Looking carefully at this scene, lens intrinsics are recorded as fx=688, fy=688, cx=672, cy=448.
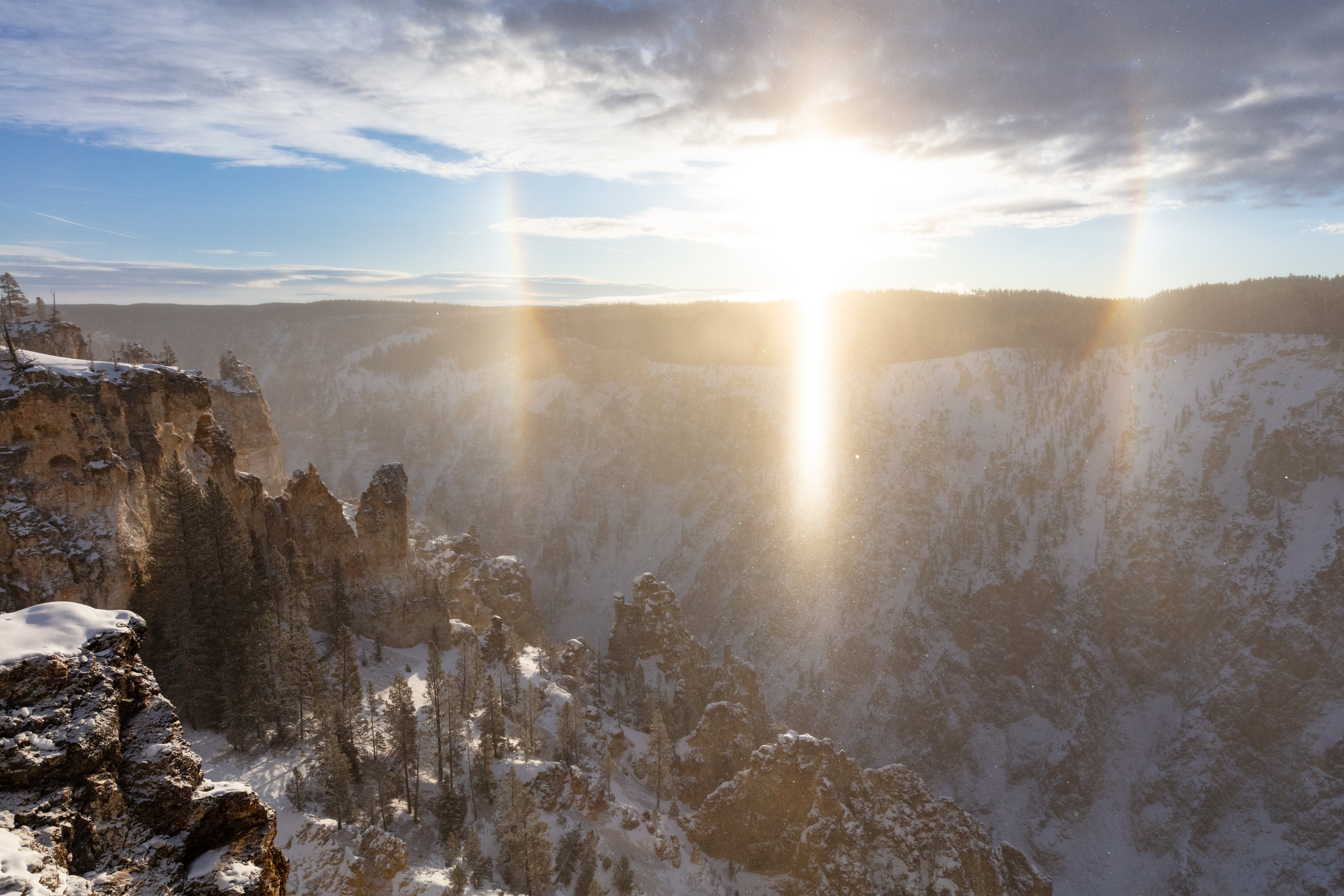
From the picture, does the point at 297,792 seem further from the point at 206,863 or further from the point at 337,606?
the point at 206,863

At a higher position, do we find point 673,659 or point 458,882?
point 458,882

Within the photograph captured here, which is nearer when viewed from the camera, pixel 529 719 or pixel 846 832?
pixel 846 832

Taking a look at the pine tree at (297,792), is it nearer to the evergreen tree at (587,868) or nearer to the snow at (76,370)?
the evergreen tree at (587,868)

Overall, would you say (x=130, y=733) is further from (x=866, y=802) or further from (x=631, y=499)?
(x=631, y=499)

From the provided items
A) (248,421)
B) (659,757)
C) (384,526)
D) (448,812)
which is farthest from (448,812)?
(248,421)

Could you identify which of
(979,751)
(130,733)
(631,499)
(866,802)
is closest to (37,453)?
(130,733)

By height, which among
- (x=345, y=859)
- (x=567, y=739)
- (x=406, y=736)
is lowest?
(x=567, y=739)

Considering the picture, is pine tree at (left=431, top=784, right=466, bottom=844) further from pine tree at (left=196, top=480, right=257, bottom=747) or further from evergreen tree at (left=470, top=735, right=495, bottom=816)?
pine tree at (left=196, top=480, right=257, bottom=747)
